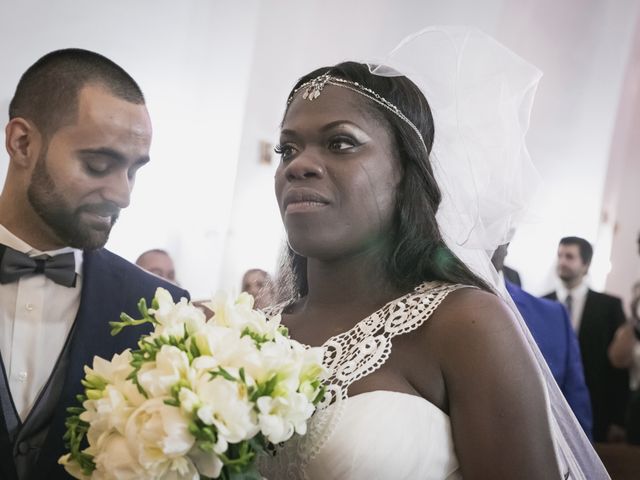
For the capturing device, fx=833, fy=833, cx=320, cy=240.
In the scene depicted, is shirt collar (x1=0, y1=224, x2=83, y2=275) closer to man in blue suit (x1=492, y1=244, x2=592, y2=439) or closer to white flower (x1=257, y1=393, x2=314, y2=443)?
white flower (x1=257, y1=393, x2=314, y2=443)

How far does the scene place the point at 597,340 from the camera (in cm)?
520

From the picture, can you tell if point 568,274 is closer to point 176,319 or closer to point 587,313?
point 587,313

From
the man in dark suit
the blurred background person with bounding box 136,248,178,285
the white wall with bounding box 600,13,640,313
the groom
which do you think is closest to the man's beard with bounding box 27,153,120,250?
the groom

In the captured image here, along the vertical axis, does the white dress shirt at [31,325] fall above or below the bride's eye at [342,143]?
below

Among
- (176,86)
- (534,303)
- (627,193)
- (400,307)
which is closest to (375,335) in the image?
(400,307)

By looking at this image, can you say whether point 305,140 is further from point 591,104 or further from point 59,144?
point 591,104

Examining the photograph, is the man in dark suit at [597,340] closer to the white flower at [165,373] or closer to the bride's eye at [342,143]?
the bride's eye at [342,143]

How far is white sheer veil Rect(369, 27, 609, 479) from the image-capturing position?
1.95 metres

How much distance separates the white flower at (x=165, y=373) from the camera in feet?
4.45

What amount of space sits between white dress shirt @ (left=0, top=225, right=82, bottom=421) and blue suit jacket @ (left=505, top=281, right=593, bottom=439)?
6.22ft

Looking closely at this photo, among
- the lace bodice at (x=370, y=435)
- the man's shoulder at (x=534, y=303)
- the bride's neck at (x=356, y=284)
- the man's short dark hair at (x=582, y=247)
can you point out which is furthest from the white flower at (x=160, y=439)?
the man's short dark hair at (x=582, y=247)

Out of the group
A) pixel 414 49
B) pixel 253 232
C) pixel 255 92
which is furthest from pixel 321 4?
pixel 414 49

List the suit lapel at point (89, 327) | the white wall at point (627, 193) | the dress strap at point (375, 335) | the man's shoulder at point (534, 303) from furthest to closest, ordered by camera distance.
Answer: the white wall at point (627, 193)
the man's shoulder at point (534, 303)
the suit lapel at point (89, 327)
the dress strap at point (375, 335)

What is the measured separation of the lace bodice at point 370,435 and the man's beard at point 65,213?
73 cm
